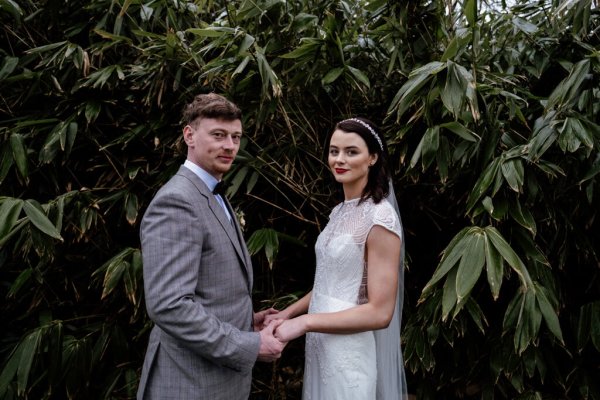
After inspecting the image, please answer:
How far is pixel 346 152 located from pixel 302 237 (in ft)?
3.03

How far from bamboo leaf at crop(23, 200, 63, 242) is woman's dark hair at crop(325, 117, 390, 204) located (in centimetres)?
114

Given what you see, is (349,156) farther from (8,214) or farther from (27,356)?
(27,356)

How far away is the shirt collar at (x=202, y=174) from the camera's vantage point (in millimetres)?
1462

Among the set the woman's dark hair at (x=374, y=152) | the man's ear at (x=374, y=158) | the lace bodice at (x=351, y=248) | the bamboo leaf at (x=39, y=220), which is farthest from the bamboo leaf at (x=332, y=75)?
the bamboo leaf at (x=39, y=220)

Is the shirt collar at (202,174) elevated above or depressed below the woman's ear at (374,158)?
below

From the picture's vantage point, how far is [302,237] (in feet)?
8.30

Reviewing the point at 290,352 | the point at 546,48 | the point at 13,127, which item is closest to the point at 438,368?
the point at 290,352

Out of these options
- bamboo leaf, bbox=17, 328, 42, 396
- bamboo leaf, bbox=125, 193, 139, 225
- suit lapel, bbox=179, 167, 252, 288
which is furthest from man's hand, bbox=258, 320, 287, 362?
bamboo leaf, bbox=17, 328, 42, 396

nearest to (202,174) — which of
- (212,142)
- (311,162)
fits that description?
(212,142)

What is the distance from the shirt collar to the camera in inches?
57.6

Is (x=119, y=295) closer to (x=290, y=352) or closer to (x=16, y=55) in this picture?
(x=290, y=352)

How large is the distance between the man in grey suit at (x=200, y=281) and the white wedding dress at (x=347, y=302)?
26cm

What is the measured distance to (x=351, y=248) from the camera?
163 cm

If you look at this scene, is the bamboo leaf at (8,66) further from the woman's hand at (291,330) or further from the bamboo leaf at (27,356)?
the woman's hand at (291,330)
